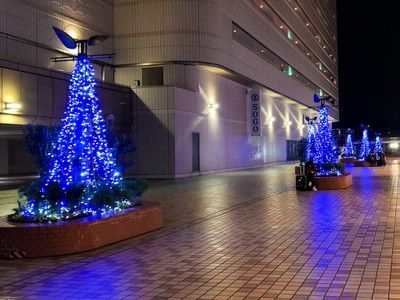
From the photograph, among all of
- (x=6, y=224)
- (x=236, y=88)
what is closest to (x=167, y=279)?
(x=6, y=224)

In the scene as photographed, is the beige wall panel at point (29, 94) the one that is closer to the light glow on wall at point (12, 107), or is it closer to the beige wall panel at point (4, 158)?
the light glow on wall at point (12, 107)

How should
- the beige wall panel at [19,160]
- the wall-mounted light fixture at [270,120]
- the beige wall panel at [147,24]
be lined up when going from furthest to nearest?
the wall-mounted light fixture at [270,120], the beige wall panel at [19,160], the beige wall panel at [147,24]

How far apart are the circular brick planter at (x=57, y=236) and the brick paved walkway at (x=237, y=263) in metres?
0.20

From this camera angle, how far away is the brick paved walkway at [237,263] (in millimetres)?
6504

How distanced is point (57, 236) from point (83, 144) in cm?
221

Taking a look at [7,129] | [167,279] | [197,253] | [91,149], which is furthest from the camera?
[7,129]

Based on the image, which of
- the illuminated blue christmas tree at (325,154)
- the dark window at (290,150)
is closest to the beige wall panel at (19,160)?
the illuminated blue christmas tree at (325,154)

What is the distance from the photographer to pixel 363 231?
10.7 meters

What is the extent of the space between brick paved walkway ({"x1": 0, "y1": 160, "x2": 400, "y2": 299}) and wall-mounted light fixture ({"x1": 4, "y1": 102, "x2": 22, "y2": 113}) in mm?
10584

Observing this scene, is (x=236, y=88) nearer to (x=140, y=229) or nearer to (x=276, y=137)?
Answer: (x=276, y=137)

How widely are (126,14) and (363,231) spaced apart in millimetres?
24853

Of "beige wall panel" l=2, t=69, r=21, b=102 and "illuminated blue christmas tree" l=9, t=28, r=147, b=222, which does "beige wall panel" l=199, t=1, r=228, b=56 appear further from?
"illuminated blue christmas tree" l=9, t=28, r=147, b=222

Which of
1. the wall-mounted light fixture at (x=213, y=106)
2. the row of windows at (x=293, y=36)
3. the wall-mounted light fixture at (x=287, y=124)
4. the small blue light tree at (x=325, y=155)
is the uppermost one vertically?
the row of windows at (x=293, y=36)

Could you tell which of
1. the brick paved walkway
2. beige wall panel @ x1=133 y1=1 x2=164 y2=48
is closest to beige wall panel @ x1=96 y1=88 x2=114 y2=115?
beige wall panel @ x1=133 y1=1 x2=164 y2=48
